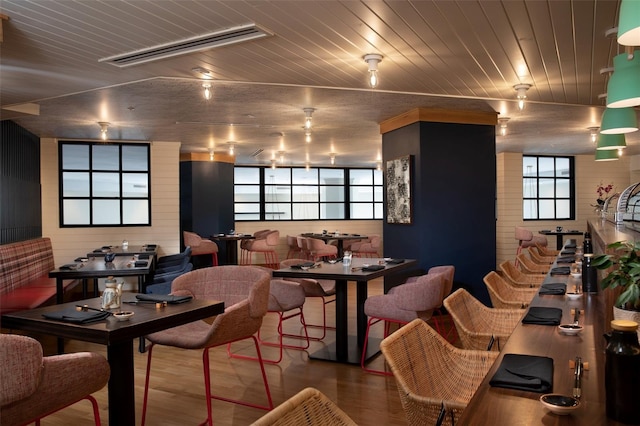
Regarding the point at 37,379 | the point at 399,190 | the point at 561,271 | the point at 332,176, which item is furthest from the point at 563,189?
the point at 37,379

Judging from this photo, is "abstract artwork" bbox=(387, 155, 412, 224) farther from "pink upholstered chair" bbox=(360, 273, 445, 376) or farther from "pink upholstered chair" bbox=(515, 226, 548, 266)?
"pink upholstered chair" bbox=(515, 226, 548, 266)

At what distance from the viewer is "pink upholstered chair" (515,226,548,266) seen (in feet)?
37.6

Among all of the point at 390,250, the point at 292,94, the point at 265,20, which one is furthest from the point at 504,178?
the point at 265,20

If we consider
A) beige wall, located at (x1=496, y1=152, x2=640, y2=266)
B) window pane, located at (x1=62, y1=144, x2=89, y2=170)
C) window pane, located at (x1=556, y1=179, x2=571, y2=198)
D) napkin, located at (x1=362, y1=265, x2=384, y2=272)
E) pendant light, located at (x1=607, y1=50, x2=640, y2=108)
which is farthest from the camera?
window pane, located at (x1=556, y1=179, x2=571, y2=198)

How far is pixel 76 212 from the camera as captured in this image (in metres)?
9.08

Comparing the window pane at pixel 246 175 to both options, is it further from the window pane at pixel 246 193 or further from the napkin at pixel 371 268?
the napkin at pixel 371 268

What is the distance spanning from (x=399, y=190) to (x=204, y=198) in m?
5.88

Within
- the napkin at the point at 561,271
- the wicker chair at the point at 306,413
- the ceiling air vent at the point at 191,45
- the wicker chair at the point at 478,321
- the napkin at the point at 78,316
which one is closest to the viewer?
the wicker chair at the point at 306,413

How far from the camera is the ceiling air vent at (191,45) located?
362 centimetres

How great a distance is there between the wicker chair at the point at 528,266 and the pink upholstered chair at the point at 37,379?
15.4 feet

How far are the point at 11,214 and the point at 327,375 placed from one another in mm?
5197

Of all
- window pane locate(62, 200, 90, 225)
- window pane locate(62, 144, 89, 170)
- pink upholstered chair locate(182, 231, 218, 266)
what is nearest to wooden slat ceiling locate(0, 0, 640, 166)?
window pane locate(62, 144, 89, 170)

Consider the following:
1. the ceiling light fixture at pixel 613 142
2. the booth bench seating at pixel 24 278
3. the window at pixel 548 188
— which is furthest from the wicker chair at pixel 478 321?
the window at pixel 548 188

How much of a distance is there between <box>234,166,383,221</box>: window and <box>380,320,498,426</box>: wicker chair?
11449 mm
